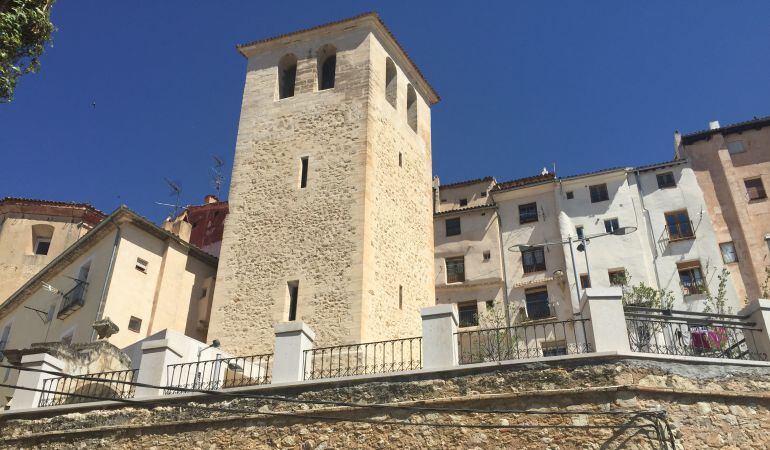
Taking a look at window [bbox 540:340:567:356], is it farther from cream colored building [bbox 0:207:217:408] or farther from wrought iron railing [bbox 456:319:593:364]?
cream colored building [bbox 0:207:217:408]

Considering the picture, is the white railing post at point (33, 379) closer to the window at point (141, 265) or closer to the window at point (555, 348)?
the window at point (141, 265)

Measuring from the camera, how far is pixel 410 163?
74.3ft

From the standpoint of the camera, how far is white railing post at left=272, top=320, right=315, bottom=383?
39.1 feet

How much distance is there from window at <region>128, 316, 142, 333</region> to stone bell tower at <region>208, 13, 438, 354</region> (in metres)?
2.77

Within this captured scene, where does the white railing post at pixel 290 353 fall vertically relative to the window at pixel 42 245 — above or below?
below

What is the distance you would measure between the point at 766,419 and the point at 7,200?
30995mm

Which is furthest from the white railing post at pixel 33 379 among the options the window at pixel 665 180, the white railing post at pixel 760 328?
the window at pixel 665 180

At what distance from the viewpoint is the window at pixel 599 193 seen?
97.9 ft

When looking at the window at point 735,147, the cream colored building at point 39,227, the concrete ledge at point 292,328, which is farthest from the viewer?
the cream colored building at point 39,227

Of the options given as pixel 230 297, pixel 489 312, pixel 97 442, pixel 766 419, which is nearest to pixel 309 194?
pixel 230 297

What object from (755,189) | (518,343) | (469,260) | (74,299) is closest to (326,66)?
(74,299)

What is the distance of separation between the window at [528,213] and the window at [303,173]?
43.3 feet

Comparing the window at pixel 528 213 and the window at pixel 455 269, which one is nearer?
the window at pixel 455 269

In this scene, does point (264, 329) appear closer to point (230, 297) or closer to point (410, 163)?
point (230, 297)
